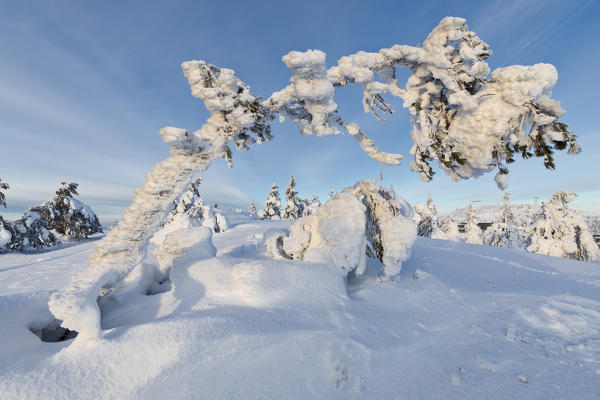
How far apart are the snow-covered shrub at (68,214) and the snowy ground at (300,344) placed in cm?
3459

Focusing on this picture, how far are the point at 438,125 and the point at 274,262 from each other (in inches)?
157

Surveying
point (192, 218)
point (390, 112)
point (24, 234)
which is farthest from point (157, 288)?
point (24, 234)

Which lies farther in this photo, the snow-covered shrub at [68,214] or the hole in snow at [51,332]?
the snow-covered shrub at [68,214]

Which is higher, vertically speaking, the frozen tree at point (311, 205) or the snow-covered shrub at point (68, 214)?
the frozen tree at point (311, 205)

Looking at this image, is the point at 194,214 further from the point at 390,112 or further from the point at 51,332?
the point at 390,112

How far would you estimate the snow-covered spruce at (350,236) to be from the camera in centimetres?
490

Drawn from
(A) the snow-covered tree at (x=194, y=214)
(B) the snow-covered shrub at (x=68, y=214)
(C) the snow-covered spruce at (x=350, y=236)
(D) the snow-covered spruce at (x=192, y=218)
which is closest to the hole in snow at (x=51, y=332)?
(C) the snow-covered spruce at (x=350, y=236)

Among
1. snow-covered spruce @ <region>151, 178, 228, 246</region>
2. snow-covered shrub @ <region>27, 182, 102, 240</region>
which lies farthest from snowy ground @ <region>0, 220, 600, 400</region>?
snow-covered shrub @ <region>27, 182, 102, 240</region>

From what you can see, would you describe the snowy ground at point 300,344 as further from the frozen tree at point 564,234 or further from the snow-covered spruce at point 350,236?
the frozen tree at point 564,234

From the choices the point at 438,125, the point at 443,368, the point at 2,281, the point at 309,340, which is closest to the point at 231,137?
the point at 309,340

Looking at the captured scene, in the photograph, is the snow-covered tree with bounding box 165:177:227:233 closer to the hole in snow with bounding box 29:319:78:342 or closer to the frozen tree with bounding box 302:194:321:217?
the hole in snow with bounding box 29:319:78:342

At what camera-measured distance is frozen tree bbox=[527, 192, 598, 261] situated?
53.6 feet

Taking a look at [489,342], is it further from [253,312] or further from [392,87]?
[392,87]

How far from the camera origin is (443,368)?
8.32ft
